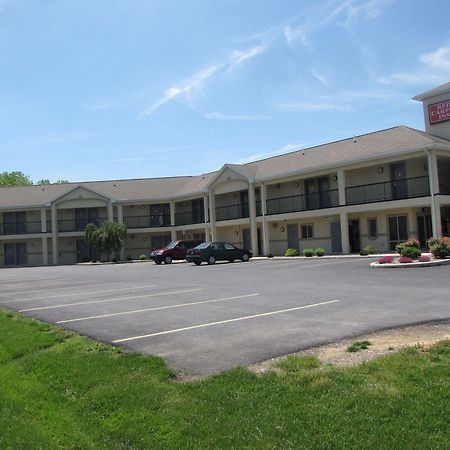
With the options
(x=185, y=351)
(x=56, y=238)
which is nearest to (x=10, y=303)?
(x=185, y=351)

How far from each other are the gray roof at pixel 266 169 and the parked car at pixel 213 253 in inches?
249

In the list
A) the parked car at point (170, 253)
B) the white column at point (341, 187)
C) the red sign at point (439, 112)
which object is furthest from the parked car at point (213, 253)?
the red sign at point (439, 112)

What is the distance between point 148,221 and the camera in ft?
166

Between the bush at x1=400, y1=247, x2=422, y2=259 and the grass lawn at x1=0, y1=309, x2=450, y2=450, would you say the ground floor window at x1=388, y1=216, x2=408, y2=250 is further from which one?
the grass lawn at x1=0, y1=309, x2=450, y2=450

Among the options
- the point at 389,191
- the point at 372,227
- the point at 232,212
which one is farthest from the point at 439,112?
the point at 232,212

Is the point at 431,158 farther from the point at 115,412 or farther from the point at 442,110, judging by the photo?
the point at 115,412

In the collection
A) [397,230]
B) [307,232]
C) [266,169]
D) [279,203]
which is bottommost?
[397,230]

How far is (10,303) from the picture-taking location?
1427 centimetres

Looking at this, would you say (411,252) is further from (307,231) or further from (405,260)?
(307,231)

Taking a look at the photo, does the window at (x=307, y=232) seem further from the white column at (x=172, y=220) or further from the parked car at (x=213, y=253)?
the white column at (x=172, y=220)

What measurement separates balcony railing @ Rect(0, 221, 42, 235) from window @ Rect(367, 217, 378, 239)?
32.0 metres

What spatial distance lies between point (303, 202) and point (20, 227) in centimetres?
2901

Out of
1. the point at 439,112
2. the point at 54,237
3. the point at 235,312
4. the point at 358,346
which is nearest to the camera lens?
the point at 358,346

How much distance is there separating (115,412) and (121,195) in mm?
47140
